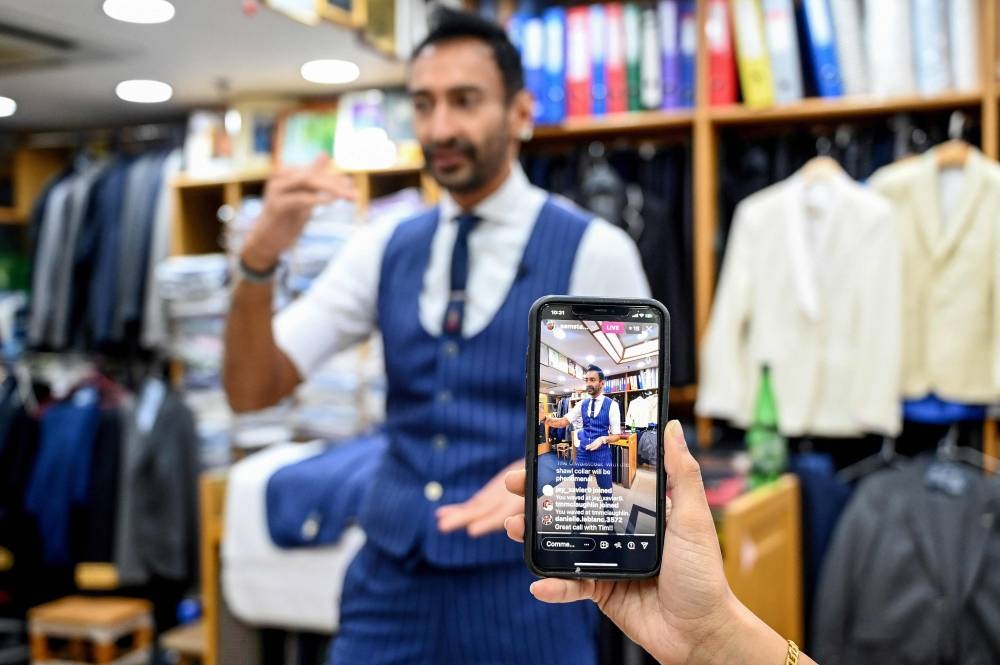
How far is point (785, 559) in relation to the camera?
165cm

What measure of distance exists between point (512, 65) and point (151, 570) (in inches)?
24.7

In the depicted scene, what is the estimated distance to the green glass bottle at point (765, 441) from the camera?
1.76 metres

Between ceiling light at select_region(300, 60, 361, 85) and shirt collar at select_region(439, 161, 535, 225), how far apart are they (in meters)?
0.15

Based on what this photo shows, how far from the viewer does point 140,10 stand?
50 centimetres

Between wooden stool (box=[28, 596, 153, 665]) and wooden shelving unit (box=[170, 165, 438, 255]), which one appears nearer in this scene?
wooden stool (box=[28, 596, 153, 665])

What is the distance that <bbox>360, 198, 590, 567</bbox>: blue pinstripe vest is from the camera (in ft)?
2.72

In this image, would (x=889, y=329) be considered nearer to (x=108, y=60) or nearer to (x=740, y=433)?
(x=740, y=433)

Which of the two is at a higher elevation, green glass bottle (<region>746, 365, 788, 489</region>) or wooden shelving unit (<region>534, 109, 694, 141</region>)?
wooden shelving unit (<region>534, 109, 694, 141</region>)

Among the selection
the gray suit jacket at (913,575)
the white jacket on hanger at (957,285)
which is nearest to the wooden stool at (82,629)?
the gray suit jacket at (913,575)

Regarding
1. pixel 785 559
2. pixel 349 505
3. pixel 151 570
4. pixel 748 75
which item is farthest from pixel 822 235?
pixel 151 570

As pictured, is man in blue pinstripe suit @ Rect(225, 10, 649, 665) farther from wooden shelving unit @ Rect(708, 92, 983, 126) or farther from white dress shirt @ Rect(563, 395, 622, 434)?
wooden shelving unit @ Rect(708, 92, 983, 126)

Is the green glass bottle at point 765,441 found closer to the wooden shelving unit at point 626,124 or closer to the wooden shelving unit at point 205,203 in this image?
the wooden shelving unit at point 626,124

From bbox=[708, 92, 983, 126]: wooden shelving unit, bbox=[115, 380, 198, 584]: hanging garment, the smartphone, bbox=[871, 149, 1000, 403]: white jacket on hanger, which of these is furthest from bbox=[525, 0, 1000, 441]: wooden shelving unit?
the smartphone

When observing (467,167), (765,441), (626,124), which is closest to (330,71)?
(467,167)
